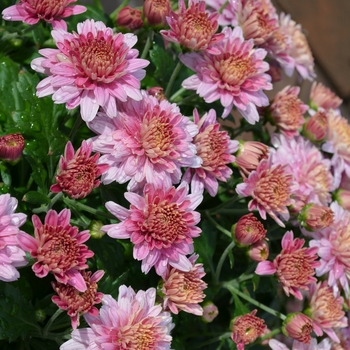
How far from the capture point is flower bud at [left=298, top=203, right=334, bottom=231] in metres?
1.03

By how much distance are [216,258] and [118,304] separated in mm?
422

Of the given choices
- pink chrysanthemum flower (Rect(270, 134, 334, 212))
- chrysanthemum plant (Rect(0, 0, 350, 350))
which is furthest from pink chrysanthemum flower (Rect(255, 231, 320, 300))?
pink chrysanthemum flower (Rect(270, 134, 334, 212))

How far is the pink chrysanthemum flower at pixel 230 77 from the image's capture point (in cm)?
102

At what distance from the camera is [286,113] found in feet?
3.87

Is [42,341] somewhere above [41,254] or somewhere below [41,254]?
below

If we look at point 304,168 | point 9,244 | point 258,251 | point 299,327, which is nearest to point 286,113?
point 304,168

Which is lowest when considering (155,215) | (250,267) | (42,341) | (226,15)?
(42,341)

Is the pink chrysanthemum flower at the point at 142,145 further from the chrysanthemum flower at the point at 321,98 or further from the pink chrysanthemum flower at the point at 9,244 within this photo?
the chrysanthemum flower at the point at 321,98

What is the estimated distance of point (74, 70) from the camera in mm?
849

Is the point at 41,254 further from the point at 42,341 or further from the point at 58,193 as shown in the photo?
the point at 42,341

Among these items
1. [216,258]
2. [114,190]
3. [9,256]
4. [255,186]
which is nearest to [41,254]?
[9,256]

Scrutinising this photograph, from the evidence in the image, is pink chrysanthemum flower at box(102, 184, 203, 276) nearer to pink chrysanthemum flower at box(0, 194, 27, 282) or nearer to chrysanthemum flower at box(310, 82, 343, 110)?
pink chrysanthemum flower at box(0, 194, 27, 282)

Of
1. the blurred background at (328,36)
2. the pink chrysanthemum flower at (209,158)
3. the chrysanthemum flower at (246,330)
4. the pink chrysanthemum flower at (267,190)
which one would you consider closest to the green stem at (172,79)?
the pink chrysanthemum flower at (209,158)

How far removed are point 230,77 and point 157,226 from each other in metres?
0.33
